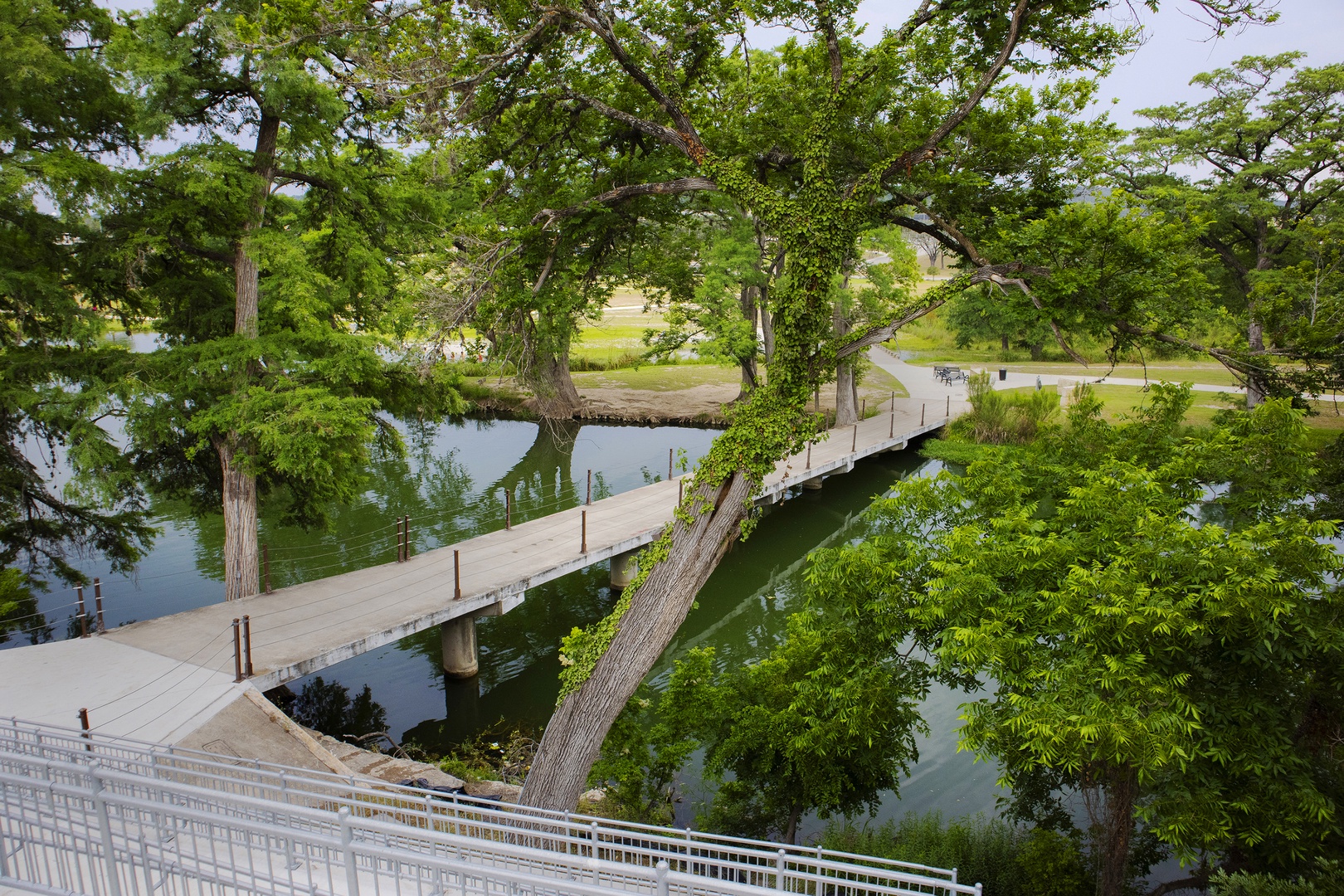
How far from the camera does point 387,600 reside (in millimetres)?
11531

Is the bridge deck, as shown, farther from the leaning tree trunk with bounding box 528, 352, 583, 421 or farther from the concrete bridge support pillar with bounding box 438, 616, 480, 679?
the leaning tree trunk with bounding box 528, 352, 583, 421

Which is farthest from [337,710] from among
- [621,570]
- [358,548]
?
[358,548]

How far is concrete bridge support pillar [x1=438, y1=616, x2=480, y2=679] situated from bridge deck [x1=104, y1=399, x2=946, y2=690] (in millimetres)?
658

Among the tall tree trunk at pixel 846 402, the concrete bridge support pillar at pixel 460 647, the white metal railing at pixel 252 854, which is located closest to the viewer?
the white metal railing at pixel 252 854

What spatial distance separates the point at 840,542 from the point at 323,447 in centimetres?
1301

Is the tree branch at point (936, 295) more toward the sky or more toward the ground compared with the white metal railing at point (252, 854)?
more toward the sky

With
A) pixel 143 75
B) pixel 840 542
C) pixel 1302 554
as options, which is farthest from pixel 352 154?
pixel 840 542

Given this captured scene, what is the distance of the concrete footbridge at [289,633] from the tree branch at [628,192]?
9.06 ft

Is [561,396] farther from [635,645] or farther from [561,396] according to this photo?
Result: [635,645]

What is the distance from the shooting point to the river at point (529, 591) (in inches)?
466

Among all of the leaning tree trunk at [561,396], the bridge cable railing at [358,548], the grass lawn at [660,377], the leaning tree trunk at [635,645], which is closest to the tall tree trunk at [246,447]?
the bridge cable railing at [358,548]

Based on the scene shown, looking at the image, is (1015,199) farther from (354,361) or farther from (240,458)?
(240,458)

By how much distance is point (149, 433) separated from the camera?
35.6ft

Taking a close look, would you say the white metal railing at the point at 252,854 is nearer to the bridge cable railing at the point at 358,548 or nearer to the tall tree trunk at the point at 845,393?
the bridge cable railing at the point at 358,548
